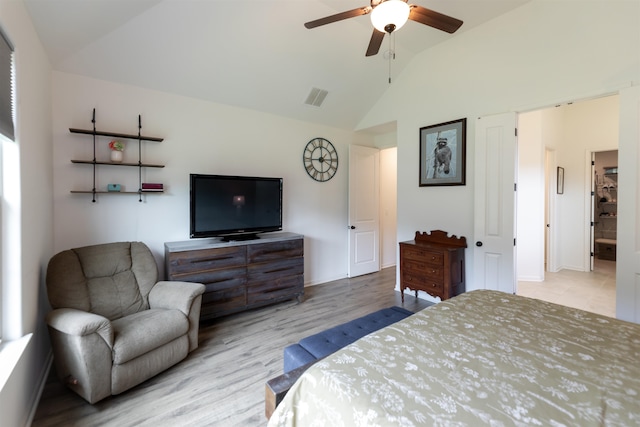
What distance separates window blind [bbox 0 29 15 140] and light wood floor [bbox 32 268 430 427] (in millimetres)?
1744

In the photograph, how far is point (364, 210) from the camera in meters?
4.99

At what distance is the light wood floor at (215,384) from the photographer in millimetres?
1762

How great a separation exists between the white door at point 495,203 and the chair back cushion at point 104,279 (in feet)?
11.4

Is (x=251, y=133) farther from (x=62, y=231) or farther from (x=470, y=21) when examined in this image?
(x=470, y=21)

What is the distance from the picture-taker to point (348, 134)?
4.86 metres

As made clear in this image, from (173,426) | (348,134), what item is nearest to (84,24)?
(173,426)

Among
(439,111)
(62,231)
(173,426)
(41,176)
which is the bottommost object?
(173,426)

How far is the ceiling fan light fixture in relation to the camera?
1.63 meters

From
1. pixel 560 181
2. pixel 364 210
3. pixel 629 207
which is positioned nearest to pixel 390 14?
pixel 629 207

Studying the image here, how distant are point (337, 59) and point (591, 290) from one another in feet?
15.8

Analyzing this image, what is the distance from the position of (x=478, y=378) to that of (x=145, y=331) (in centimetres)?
211

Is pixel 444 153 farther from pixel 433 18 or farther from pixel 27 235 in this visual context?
pixel 27 235

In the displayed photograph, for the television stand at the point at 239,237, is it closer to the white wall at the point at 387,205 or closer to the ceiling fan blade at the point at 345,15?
the ceiling fan blade at the point at 345,15

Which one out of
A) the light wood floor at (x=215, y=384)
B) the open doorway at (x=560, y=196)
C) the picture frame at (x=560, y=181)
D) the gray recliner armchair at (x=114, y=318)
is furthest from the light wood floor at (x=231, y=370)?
the picture frame at (x=560, y=181)
